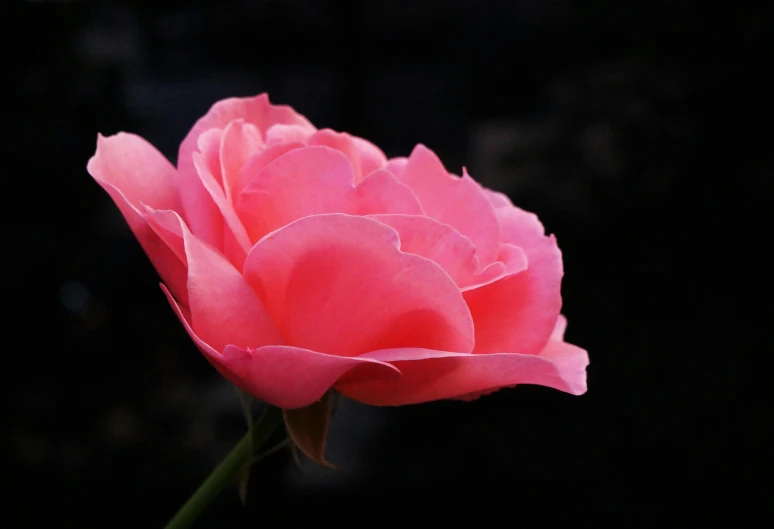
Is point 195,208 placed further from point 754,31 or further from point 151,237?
point 754,31

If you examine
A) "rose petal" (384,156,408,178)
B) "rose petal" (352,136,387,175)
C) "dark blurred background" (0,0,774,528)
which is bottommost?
"dark blurred background" (0,0,774,528)

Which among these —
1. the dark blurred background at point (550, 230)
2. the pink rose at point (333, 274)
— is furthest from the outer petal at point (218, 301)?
the dark blurred background at point (550, 230)

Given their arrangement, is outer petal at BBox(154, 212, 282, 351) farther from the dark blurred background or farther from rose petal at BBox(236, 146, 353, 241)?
the dark blurred background

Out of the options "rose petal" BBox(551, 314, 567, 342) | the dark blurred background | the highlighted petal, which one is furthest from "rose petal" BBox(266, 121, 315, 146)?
the dark blurred background

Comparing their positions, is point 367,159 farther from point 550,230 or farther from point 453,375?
point 550,230

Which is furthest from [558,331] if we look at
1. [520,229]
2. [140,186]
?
[140,186]

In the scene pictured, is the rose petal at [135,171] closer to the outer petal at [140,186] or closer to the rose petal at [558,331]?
the outer petal at [140,186]
